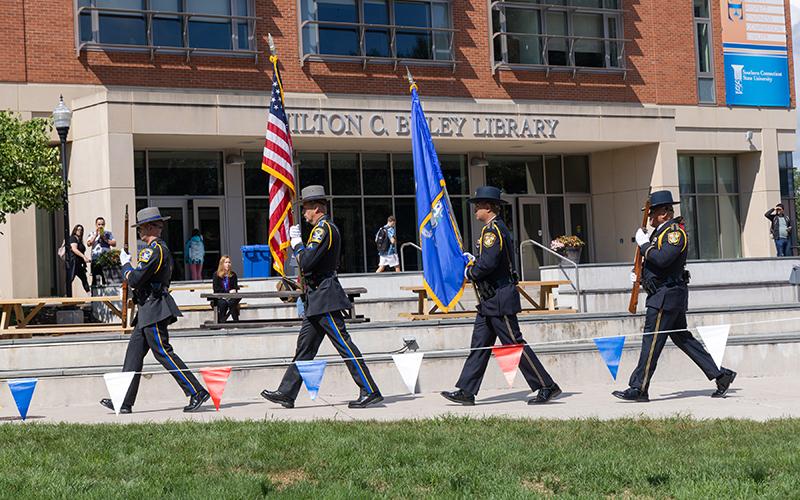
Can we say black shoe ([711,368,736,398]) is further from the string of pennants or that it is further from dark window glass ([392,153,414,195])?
dark window glass ([392,153,414,195])

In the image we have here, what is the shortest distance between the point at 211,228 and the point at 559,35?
10758 mm

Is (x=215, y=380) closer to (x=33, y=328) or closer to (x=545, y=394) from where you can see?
(x=545, y=394)

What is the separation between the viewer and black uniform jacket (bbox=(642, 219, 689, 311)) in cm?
1045

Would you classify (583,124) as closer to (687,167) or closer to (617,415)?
(687,167)

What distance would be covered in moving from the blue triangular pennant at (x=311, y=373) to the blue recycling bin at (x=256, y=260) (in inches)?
533

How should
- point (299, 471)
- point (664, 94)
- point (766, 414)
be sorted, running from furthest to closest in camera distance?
point (664, 94) < point (766, 414) < point (299, 471)

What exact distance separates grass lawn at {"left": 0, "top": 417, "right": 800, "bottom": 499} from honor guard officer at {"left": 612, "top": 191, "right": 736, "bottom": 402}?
67.5 inches

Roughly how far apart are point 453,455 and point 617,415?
8.55 feet

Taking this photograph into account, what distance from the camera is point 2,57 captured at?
939 inches

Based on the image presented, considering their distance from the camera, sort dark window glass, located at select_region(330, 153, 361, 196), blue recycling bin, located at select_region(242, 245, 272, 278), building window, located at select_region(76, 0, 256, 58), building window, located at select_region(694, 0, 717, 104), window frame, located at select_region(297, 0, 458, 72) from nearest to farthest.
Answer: blue recycling bin, located at select_region(242, 245, 272, 278) < building window, located at select_region(76, 0, 256, 58) < window frame, located at select_region(297, 0, 458, 72) < dark window glass, located at select_region(330, 153, 361, 196) < building window, located at select_region(694, 0, 717, 104)

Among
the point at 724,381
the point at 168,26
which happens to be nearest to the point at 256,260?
the point at 168,26

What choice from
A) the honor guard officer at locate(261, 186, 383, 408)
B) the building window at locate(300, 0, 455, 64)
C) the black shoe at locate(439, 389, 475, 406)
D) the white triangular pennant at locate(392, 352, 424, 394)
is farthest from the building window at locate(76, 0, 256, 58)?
the black shoe at locate(439, 389, 475, 406)

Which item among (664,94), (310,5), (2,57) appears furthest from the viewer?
(664,94)

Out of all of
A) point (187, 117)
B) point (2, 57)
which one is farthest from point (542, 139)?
point (2, 57)
